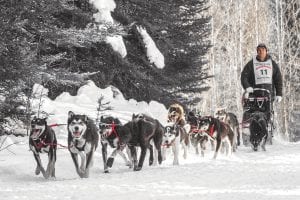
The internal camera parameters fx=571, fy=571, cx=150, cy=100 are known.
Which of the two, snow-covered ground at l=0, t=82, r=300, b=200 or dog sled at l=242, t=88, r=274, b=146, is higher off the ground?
dog sled at l=242, t=88, r=274, b=146

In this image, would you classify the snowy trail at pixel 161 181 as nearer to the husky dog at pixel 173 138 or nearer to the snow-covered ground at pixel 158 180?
the snow-covered ground at pixel 158 180

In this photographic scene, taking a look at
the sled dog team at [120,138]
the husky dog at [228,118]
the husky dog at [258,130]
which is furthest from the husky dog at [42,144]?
the husky dog at [228,118]

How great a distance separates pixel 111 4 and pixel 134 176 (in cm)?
651

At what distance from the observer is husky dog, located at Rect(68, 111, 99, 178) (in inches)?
302

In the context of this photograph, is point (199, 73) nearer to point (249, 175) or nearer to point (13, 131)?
point (13, 131)

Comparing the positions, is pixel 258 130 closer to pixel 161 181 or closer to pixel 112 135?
pixel 112 135

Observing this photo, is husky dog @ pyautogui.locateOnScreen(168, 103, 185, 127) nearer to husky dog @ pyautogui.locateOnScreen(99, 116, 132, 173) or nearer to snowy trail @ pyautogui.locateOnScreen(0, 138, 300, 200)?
snowy trail @ pyautogui.locateOnScreen(0, 138, 300, 200)

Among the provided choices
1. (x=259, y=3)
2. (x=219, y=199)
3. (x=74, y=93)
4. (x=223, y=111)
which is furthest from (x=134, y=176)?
(x=259, y=3)

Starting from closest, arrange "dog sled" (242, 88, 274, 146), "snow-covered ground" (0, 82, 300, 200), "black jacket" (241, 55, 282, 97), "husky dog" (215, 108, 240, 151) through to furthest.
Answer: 1. "snow-covered ground" (0, 82, 300, 200)
2. "dog sled" (242, 88, 274, 146)
3. "black jacket" (241, 55, 282, 97)
4. "husky dog" (215, 108, 240, 151)

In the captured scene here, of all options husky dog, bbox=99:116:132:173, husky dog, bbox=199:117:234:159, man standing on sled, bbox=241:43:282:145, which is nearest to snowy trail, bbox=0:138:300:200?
husky dog, bbox=99:116:132:173

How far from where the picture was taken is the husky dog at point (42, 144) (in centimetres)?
771

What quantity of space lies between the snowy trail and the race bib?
2.82 meters

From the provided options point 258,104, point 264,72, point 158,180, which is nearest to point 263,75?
point 264,72

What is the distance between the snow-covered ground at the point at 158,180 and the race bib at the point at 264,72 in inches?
82.8
